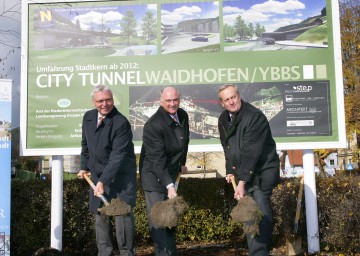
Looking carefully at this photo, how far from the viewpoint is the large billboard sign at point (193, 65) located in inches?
269

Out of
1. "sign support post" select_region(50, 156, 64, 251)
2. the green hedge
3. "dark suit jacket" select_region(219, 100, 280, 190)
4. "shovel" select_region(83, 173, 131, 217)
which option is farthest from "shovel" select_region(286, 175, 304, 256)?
"sign support post" select_region(50, 156, 64, 251)

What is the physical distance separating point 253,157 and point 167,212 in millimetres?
1006

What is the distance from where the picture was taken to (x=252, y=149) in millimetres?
4562

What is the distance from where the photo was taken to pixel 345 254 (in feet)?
18.5

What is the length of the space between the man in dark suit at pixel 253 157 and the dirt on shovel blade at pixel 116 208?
3.83ft

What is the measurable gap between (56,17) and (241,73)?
291 cm

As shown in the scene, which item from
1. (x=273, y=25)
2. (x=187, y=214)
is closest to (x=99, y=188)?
(x=187, y=214)

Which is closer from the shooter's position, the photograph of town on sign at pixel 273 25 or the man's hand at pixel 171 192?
the man's hand at pixel 171 192

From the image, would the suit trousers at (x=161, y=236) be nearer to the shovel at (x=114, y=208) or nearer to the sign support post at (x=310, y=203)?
the shovel at (x=114, y=208)

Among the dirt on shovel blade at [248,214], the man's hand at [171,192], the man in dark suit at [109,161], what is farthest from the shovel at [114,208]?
the dirt on shovel blade at [248,214]

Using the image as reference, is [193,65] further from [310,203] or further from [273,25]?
[310,203]

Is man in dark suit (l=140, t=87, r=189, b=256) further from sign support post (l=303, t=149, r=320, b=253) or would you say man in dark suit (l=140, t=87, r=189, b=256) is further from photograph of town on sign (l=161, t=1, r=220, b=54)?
sign support post (l=303, t=149, r=320, b=253)

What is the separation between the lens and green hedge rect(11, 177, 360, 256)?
276 inches

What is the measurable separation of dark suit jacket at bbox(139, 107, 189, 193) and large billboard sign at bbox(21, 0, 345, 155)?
172 centimetres
